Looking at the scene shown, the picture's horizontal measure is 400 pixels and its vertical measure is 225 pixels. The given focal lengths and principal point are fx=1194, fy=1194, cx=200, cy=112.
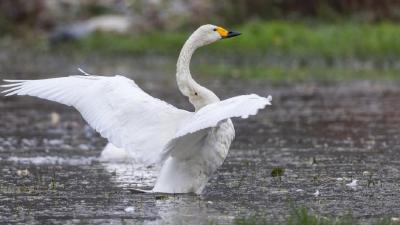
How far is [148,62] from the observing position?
28.7 metres

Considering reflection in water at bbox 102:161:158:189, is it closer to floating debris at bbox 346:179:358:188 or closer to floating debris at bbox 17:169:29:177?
floating debris at bbox 17:169:29:177

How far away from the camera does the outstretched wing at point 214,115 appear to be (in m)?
8.14

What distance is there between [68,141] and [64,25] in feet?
71.4

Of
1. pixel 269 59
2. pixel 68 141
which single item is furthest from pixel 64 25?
pixel 68 141

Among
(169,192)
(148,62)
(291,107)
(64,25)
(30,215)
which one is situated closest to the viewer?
(30,215)

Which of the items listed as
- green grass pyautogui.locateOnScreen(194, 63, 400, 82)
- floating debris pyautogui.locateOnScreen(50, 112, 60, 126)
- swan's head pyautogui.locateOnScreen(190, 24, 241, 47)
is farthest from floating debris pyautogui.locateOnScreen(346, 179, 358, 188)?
green grass pyautogui.locateOnScreen(194, 63, 400, 82)

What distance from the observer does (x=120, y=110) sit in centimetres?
955

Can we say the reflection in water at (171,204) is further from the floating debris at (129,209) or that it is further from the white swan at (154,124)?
the white swan at (154,124)

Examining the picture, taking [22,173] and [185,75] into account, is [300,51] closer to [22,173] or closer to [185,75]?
[22,173]

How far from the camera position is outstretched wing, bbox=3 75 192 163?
936 cm

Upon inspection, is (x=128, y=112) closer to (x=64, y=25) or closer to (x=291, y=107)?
(x=291, y=107)

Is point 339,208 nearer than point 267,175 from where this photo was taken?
Yes

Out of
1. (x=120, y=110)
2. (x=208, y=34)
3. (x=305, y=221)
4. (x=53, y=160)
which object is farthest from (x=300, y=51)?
(x=305, y=221)

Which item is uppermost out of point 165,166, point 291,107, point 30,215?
point 291,107
